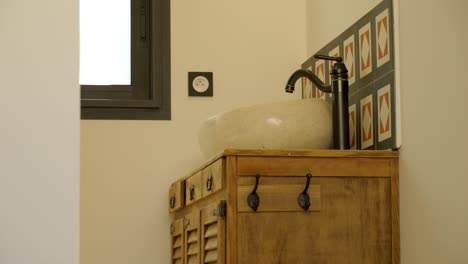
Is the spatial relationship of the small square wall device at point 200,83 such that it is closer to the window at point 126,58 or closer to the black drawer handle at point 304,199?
the window at point 126,58

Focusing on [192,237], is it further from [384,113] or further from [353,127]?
[384,113]

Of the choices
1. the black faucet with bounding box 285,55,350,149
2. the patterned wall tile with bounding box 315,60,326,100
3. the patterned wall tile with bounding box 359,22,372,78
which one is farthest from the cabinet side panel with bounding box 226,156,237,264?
the patterned wall tile with bounding box 315,60,326,100

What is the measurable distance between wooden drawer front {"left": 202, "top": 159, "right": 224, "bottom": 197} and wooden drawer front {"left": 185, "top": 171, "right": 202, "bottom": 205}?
9cm

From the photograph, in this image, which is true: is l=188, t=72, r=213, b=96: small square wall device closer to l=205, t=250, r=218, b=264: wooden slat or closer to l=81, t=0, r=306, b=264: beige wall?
l=81, t=0, r=306, b=264: beige wall

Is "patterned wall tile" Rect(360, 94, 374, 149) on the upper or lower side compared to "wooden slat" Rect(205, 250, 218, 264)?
upper

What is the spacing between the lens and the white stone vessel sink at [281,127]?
2.66m

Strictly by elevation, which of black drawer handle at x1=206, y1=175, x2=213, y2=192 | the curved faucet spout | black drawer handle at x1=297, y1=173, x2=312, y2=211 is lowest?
black drawer handle at x1=297, y1=173, x2=312, y2=211

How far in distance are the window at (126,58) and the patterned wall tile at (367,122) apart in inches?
38.4

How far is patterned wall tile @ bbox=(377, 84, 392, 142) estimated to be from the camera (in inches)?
103
